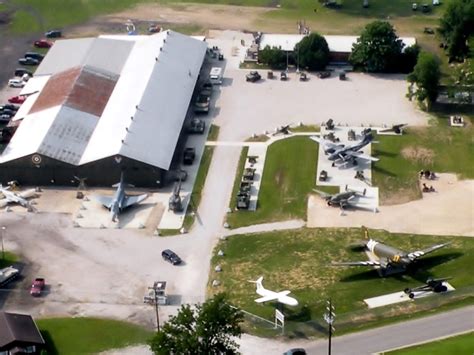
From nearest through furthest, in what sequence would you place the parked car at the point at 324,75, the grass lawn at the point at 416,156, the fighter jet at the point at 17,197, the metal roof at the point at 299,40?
1. the fighter jet at the point at 17,197
2. the grass lawn at the point at 416,156
3. the parked car at the point at 324,75
4. the metal roof at the point at 299,40

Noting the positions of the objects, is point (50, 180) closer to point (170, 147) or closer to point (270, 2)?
point (170, 147)

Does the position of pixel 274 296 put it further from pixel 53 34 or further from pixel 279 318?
pixel 53 34

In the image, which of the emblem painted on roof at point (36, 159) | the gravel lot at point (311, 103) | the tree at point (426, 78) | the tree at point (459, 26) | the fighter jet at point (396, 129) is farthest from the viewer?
the tree at point (459, 26)

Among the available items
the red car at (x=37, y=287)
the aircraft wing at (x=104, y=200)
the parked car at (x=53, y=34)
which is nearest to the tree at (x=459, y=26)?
the parked car at (x=53, y=34)

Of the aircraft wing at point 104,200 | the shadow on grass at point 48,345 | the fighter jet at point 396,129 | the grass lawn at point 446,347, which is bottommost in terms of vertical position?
the shadow on grass at point 48,345

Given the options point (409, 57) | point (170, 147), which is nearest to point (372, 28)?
point (409, 57)

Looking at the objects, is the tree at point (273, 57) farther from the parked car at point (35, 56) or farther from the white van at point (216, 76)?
the parked car at point (35, 56)

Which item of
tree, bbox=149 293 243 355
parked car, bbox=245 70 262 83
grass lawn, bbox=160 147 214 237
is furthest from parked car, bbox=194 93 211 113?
tree, bbox=149 293 243 355
